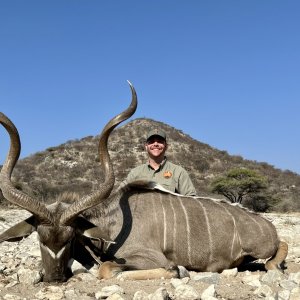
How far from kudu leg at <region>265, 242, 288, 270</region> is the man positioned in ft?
3.80

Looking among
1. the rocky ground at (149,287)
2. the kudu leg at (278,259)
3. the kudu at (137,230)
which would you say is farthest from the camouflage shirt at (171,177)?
the rocky ground at (149,287)

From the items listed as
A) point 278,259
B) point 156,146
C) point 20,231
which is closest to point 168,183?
point 156,146

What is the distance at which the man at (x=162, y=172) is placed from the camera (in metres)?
5.48

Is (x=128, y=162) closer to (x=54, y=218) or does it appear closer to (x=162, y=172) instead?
(x=162, y=172)

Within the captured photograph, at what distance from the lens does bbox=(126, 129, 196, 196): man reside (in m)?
5.48

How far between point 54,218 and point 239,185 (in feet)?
58.1

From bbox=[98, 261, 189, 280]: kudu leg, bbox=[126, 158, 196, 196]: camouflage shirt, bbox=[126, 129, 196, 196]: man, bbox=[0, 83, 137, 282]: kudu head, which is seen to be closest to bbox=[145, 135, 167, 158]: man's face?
bbox=[126, 129, 196, 196]: man

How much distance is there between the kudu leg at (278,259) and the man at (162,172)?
3.80 feet

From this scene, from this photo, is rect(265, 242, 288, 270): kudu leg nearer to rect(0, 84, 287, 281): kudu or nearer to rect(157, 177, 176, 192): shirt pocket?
rect(0, 84, 287, 281): kudu

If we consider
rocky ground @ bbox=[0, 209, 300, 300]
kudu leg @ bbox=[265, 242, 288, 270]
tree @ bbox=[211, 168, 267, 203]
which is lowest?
rocky ground @ bbox=[0, 209, 300, 300]

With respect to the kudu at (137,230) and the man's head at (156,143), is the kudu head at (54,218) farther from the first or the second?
the man's head at (156,143)

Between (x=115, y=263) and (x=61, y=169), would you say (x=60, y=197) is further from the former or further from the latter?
(x=61, y=169)

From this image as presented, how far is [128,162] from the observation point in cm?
2911

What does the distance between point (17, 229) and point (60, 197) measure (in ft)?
1.71
